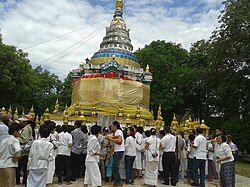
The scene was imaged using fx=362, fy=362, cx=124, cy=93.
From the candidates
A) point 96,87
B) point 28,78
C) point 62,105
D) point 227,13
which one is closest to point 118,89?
point 96,87

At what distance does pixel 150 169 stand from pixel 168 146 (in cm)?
Answer: 92

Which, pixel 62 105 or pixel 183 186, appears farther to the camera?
pixel 62 105

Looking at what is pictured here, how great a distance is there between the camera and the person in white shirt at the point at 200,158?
11305 millimetres

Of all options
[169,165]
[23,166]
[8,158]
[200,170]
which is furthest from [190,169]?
[8,158]

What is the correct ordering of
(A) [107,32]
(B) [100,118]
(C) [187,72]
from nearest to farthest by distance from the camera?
1. (B) [100,118]
2. (A) [107,32]
3. (C) [187,72]

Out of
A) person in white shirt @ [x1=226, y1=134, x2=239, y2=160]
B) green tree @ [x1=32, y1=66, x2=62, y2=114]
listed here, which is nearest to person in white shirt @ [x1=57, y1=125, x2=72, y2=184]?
person in white shirt @ [x1=226, y1=134, x2=239, y2=160]

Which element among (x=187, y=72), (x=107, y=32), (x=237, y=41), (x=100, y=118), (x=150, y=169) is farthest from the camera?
(x=187, y=72)

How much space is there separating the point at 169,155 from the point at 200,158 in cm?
102

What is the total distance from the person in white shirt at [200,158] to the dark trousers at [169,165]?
68 centimetres

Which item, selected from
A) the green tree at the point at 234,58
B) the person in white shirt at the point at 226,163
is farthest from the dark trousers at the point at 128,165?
the green tree at the point at 234,58

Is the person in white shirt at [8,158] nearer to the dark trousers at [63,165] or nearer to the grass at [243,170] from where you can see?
the dark trousers at [63,165]

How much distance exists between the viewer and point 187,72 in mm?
35531

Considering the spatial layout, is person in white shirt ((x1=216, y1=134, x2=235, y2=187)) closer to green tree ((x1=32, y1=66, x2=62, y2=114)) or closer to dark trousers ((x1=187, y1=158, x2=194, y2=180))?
dark trousers ((x1=187, y1=158, x2=194, y2=180))

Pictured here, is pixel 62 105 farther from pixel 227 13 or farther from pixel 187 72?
pixel 227 13
